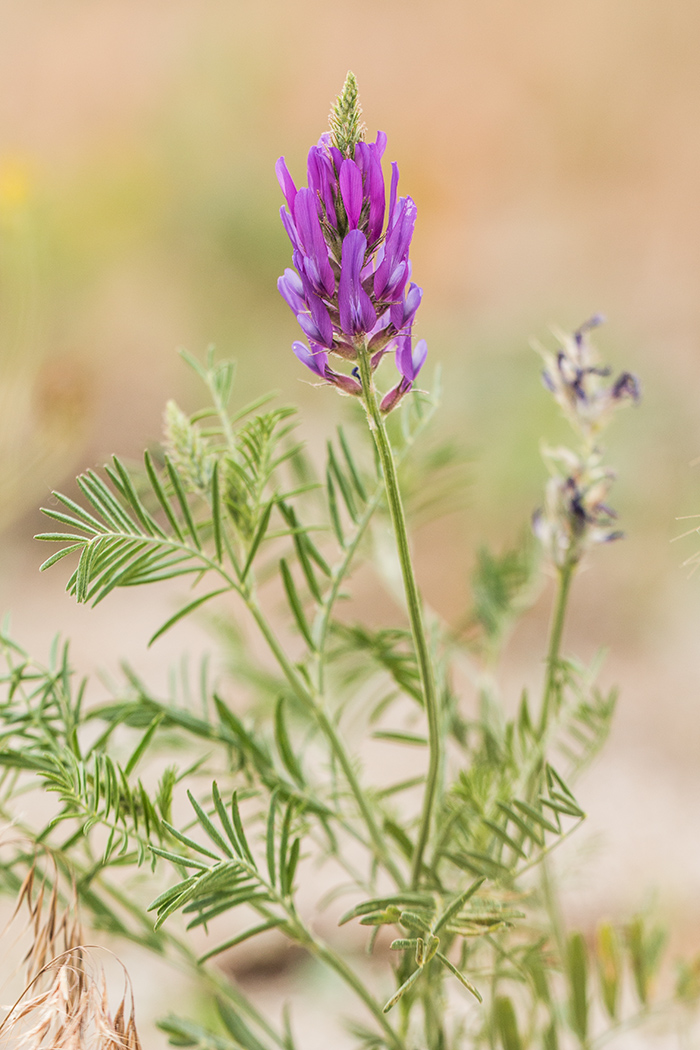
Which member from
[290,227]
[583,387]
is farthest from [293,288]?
[583,387]

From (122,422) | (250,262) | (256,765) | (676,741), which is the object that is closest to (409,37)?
(250,262)

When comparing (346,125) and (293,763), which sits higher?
(346,125)

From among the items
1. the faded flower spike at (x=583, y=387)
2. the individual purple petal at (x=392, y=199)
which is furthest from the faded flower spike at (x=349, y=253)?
the faded flower spike at (x=583, y=387)

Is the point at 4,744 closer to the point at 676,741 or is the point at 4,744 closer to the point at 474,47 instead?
the point at 676,741

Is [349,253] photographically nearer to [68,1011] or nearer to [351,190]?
[351,190]

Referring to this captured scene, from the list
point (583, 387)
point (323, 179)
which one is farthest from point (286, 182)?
point (583, 387)

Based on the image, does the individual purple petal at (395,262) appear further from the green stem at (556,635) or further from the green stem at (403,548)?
the green stem at (556,635)

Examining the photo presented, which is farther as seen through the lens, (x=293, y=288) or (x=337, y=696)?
(x=337, y=696)

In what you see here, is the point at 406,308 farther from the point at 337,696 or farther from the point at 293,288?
the point at 337,696
